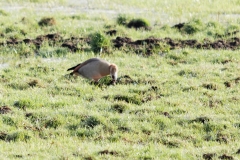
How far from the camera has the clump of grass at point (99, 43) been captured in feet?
47.7

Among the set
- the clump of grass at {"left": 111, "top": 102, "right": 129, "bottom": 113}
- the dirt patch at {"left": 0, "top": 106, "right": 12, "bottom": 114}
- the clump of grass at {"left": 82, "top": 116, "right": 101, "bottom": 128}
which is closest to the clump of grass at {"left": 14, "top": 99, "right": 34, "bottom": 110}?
the dirt patch at {"left": 0, "top": 106, "right": 12, "bottom": 114}

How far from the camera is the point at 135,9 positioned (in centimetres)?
2081

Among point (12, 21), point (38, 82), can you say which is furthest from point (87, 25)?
point (38, 82)

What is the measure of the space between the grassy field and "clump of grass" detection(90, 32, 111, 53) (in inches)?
1.3

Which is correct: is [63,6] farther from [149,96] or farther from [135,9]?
[149,96]

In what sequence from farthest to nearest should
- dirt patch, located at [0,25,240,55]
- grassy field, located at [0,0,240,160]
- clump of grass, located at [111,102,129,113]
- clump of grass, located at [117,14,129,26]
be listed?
clump of grass, located at [117,14,129,26], dirt patch, located at [0,25,240,55], clump of grass, located at [111,102,129,113], grassy field, located at [0,0,240,160]

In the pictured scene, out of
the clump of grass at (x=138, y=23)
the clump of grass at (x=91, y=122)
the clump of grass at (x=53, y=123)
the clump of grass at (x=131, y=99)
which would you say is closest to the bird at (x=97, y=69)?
the clump of grass at (x=131, y=99)

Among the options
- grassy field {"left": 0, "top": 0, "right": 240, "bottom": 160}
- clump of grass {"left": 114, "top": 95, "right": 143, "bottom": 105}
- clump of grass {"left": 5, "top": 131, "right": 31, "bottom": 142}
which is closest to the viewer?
grassy field {"left": 0, "top": 0, "right": 240, "bottom": 160}

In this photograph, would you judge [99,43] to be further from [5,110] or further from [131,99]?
[5,110]

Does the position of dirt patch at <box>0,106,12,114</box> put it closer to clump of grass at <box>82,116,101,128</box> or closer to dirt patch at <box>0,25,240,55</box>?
clump of grass at <box>82,116,101,128</box>

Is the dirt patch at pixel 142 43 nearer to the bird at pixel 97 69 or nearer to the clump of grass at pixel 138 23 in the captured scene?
the clump of grass at pixel 138 23

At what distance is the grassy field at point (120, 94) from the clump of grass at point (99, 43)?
0.11 feet

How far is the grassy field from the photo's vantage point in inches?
347

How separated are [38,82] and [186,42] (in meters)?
4.84
